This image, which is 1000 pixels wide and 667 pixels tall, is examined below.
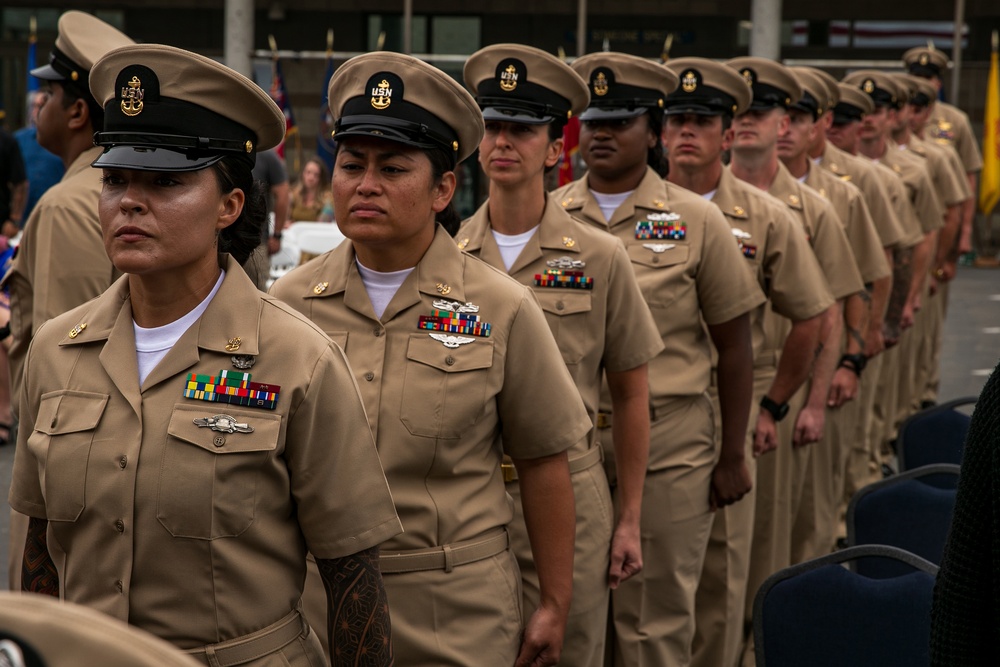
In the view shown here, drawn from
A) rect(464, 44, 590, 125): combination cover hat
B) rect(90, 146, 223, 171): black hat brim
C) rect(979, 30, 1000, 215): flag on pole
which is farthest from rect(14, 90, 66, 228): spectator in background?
rect(979, 30, 1000, 215): flag on pole

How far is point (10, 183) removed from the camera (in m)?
11.3

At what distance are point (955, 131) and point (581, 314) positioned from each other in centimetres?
1126

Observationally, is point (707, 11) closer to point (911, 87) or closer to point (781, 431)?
point (911, 87)

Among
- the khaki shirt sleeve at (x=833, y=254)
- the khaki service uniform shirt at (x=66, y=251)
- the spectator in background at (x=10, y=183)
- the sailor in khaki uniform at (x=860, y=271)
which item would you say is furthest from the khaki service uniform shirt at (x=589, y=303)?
the spectator in background at (x=10, y=183)

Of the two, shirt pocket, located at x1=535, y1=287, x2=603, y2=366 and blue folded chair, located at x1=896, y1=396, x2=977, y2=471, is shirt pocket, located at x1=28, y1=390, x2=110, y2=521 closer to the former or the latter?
shirt pocket, located at x1=535, y1=287, x2=603, y2=366

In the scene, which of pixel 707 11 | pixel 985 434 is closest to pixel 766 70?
pixel 985 434

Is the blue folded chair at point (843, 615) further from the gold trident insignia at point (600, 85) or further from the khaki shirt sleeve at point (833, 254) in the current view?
the khaki shirt sleeve at point (833, 254)

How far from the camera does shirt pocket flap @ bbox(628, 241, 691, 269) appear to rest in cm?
464

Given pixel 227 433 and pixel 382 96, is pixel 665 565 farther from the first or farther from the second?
pixel 227 433

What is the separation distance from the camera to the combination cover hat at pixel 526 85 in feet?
13.8

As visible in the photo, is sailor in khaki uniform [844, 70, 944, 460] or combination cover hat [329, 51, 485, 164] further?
sailor in khaki uniform [844, 70, 944, 460]

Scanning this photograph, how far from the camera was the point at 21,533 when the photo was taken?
361cm

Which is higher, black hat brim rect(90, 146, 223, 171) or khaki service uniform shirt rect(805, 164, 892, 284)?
black hat brim rect(90, 146, 223, 171)

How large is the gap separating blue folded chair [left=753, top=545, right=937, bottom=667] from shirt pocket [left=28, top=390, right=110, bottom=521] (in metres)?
1.69
